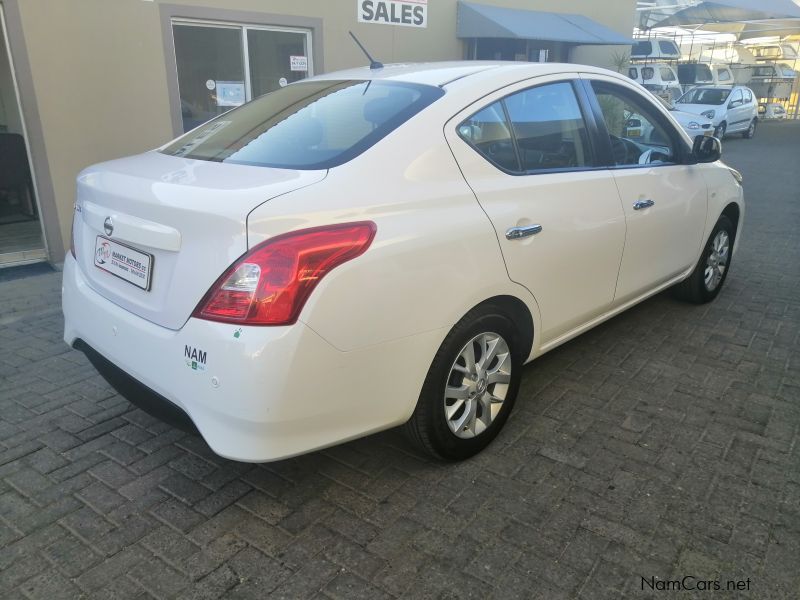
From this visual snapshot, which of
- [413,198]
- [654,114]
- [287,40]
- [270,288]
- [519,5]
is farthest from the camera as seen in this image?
[519,5]

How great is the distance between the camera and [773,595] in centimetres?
220

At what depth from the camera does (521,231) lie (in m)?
2.89

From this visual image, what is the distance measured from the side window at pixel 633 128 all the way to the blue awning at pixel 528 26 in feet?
20.8

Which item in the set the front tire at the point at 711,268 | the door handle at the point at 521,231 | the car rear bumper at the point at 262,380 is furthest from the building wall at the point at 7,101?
the front tire at the point at 711,268

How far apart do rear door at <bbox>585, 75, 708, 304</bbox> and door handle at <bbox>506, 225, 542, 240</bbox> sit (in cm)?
88

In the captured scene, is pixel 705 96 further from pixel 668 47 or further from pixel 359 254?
pixel 359 254

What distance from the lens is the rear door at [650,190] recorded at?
3.67 m

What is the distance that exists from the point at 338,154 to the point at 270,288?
2.34 feet

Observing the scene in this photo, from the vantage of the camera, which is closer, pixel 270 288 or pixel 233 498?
pixel 270 288

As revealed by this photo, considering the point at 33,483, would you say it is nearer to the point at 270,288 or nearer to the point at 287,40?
the point at 270,288

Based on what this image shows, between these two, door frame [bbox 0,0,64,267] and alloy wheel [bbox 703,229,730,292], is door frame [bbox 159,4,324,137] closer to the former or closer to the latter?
door frame [bbox 0,0,64,267]

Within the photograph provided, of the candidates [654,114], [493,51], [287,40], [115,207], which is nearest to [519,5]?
[493,51]

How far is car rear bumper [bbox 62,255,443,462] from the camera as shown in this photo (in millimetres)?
2148

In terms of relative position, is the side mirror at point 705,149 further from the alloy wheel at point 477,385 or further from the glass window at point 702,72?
the glass window at point 702,72
